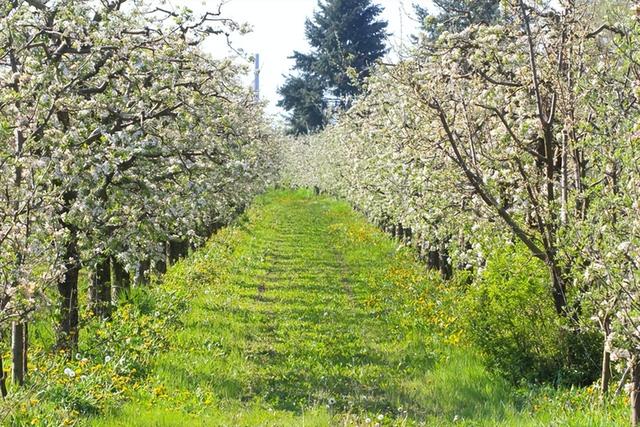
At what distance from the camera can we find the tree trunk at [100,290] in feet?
44.4

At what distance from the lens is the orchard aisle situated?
9.15 metres

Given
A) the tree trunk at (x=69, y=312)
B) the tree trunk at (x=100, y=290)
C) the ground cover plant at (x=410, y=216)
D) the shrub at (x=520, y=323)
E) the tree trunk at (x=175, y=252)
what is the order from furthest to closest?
the tree trunk at (x=175, y=252) → the tree trunk at (x=100, y=290) → the tree trunk at (x=69, y=312) → the shrub at (x=520, y=323) → the ground cover plant at (x=410, y=216)

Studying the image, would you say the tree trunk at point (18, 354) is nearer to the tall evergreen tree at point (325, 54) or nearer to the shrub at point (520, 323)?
the shrub at point (520, 323)

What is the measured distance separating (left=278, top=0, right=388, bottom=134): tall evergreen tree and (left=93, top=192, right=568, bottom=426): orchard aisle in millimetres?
49183

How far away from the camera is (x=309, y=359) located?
12.1m

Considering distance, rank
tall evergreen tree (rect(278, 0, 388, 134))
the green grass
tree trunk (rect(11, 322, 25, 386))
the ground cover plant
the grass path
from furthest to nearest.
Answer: tall evergreen tree (rect(278, 0, 388, 134)), tree trunk (rect(11, 322, 25, 386)), the grass path, the green grass, the ground cover plant

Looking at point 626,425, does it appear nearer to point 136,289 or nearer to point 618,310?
point 618,310

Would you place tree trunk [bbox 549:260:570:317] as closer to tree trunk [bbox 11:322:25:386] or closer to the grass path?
the grass path

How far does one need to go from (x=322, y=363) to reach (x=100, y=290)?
15.4 feet

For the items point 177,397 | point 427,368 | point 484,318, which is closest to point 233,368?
point 177,397

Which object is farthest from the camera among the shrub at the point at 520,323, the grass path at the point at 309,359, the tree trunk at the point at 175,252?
the tree trunk at the point at 175,252

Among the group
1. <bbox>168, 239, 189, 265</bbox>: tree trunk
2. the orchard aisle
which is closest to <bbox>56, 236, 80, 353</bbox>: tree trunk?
the orchard aisle

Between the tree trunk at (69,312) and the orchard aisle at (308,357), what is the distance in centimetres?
159

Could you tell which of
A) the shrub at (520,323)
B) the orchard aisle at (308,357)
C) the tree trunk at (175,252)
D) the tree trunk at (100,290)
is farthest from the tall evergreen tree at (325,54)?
the shrub at (520,323)
